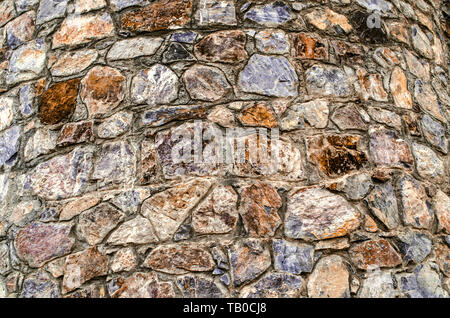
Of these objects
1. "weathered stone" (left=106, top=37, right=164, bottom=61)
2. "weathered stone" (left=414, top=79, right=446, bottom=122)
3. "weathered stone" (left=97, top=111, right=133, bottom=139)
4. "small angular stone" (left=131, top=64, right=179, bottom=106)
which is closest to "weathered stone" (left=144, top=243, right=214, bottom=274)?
"weathered stone" (left=97, top=111, right=133, bottom=139)

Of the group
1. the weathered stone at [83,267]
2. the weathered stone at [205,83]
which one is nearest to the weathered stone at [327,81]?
the weathered stone at [205,83]

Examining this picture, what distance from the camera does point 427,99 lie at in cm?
301

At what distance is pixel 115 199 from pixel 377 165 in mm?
1358

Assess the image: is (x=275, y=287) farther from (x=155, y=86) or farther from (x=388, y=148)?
(x=155, y=86)

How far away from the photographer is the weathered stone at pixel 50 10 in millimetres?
3002

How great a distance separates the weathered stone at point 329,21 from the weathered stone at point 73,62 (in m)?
1.26

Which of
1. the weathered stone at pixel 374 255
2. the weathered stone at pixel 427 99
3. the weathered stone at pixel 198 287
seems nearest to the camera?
the weathered stone at pixel 198 287

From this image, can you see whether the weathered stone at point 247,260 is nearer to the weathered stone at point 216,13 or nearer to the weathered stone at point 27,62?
the weathered stone at point 216,13

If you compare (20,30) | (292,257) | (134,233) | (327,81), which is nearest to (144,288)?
(134,233)

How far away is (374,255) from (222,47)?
4.36 ft

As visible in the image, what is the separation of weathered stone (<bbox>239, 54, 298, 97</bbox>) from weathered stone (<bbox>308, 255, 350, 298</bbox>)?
0.89 meters

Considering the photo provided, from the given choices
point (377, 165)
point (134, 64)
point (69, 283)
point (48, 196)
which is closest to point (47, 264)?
point (69, 283)

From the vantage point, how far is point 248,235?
2.32 meters

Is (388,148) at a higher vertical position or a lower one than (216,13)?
lower
